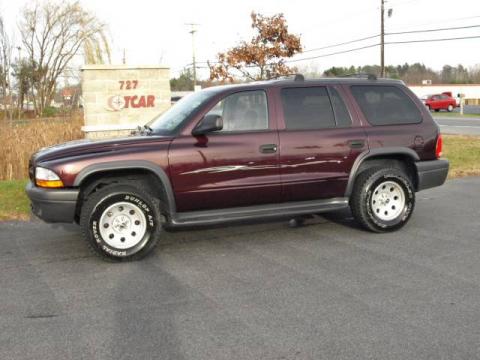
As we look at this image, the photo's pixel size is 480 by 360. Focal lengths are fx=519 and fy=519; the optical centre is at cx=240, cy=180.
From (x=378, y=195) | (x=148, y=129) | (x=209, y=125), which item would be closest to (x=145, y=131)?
(x=148, y=129)

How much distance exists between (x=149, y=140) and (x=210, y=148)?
25.0 inches

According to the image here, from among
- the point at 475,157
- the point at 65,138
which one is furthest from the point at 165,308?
the point at 475,157

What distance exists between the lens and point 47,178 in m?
5.11

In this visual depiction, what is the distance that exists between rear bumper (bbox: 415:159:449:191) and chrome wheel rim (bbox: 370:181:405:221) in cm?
32

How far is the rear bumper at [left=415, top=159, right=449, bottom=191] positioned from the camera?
637 cm

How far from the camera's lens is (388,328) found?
→ 3566 mm

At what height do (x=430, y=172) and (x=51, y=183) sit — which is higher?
(x=51, y=183)

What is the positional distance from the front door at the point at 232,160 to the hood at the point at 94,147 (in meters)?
0.29

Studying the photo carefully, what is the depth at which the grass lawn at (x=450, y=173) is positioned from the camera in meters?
7.41

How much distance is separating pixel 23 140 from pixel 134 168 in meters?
6.80

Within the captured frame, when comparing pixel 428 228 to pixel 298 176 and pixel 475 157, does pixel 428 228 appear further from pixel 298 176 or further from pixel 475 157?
pixel 475 157

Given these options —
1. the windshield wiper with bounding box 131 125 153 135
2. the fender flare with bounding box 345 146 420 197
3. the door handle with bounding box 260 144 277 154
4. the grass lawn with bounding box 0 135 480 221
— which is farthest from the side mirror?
the grass lawn with bounding box 0 135 480 221

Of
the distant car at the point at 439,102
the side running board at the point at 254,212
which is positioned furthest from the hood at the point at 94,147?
the distant car at the point at 439,102

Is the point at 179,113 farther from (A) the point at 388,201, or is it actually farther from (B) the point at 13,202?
(B) the point at 13,202
